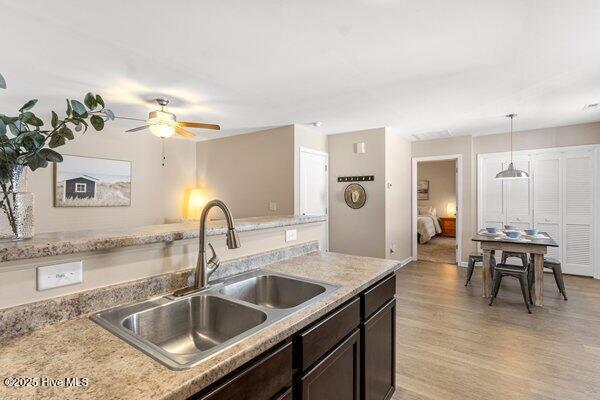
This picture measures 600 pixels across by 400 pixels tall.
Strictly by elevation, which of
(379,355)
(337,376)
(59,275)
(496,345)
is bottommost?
(496,345)

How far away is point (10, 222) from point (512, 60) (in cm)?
343

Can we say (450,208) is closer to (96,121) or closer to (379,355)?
(379,355)

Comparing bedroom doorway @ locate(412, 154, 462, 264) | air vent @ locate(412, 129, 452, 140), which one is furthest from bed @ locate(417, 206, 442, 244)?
air vent @ locate(412, 129, 452, 140)

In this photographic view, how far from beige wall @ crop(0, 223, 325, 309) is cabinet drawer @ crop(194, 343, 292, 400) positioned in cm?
69

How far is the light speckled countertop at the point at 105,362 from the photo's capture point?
698mm

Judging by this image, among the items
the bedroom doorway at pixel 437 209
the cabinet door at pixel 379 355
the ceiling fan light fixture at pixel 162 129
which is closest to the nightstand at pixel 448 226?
the bedroom doorway at pixel 437 209

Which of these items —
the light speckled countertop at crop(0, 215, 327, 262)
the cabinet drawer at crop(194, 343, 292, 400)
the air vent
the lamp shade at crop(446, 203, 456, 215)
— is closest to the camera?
the cabinet drawer at crop(194, 343, 292, 400)

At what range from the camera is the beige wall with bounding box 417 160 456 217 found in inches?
362

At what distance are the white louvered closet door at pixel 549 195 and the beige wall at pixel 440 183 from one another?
4036mm

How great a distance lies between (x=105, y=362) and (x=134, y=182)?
4.89 m

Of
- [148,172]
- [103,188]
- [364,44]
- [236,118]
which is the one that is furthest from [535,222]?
[103,188]

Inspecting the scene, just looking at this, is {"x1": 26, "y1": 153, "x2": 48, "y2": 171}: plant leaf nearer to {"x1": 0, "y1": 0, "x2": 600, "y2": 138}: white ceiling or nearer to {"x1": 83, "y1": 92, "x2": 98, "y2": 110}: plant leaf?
{"x1": 83, "y1": 92, "x2": 98, "y2": 110}: plant leaf

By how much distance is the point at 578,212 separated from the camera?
4.80 metres

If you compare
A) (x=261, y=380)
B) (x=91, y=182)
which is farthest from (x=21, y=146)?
(x=91, y=182)
